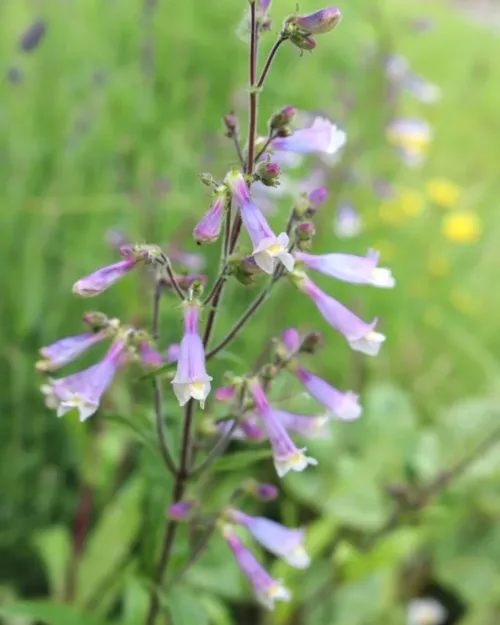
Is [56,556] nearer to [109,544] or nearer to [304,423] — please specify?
[109,544]

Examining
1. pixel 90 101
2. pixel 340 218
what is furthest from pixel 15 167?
pixel 340 218

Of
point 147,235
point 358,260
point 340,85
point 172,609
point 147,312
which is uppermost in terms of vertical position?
point 340,85

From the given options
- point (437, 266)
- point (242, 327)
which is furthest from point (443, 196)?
point (242, 327)

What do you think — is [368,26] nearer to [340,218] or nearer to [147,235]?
[340,218]

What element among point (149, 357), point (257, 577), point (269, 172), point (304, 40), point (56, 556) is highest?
point (304, 40)

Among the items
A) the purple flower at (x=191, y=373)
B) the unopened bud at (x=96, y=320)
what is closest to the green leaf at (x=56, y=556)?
the unopened bud at (x=96, y=320)
